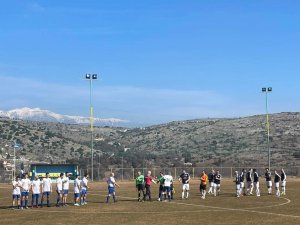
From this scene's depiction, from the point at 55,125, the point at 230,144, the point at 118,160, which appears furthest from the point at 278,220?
the point at 55,125

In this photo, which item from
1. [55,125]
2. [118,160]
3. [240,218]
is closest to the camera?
[240,218]

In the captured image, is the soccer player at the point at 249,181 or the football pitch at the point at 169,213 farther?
the soccer player at the point at 249,181

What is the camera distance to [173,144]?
152875 mm

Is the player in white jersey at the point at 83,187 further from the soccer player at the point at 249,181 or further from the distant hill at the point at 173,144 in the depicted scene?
the distant hill at the point at 173,144

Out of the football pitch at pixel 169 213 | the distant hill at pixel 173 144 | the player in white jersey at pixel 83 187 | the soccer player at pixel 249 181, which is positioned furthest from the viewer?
the distant hill at pixel 173 144

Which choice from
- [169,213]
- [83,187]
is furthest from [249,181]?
[169,213]

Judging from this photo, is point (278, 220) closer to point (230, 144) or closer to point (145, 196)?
point (145, 196)

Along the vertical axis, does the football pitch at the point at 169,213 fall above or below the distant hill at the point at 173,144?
below

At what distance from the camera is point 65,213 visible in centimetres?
3005

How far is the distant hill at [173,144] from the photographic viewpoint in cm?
10369

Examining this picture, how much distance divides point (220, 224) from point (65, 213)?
926 centimetres

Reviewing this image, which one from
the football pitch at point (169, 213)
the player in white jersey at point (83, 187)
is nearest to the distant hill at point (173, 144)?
the player in white jersey at point (83, 187)

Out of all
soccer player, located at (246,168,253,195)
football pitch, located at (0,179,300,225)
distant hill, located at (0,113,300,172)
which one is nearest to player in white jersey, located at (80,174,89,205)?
football pitch, located at (0,179,300,225)

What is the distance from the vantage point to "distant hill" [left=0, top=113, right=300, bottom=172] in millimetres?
103688
